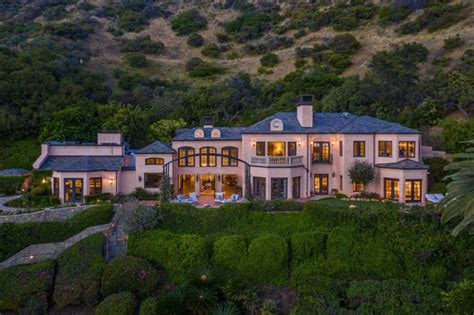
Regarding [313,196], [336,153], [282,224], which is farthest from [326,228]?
[336,153]

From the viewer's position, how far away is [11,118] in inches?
1644

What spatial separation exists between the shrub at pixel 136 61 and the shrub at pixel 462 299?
65.2m

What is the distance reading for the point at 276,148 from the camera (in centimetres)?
2959

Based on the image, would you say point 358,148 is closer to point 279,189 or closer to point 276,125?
point 276,125

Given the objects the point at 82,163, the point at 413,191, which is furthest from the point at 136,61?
the point at 413,191

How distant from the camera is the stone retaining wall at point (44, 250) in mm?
20750

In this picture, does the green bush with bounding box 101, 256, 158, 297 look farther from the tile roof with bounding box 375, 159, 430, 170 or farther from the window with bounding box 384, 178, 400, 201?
the tile roof with bounding box 375, 159, 430, 170

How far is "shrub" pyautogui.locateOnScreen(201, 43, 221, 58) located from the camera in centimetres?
7625

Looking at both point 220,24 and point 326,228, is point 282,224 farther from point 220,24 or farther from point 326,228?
point 220,24

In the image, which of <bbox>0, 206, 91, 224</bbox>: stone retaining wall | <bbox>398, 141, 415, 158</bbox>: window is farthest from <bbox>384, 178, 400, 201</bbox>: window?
A: <bbox>0, 206, 91, 224</bbox>: stone retaining wall

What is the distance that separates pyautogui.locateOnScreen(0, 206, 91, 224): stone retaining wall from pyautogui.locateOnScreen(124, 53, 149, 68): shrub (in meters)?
52.5

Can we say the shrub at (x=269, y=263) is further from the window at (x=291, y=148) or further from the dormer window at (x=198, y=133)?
the dormer window at (x=198, y=133)

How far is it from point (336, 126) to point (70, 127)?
27259mm

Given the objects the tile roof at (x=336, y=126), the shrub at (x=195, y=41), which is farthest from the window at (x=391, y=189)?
the shrub at (x=195, y=41)
